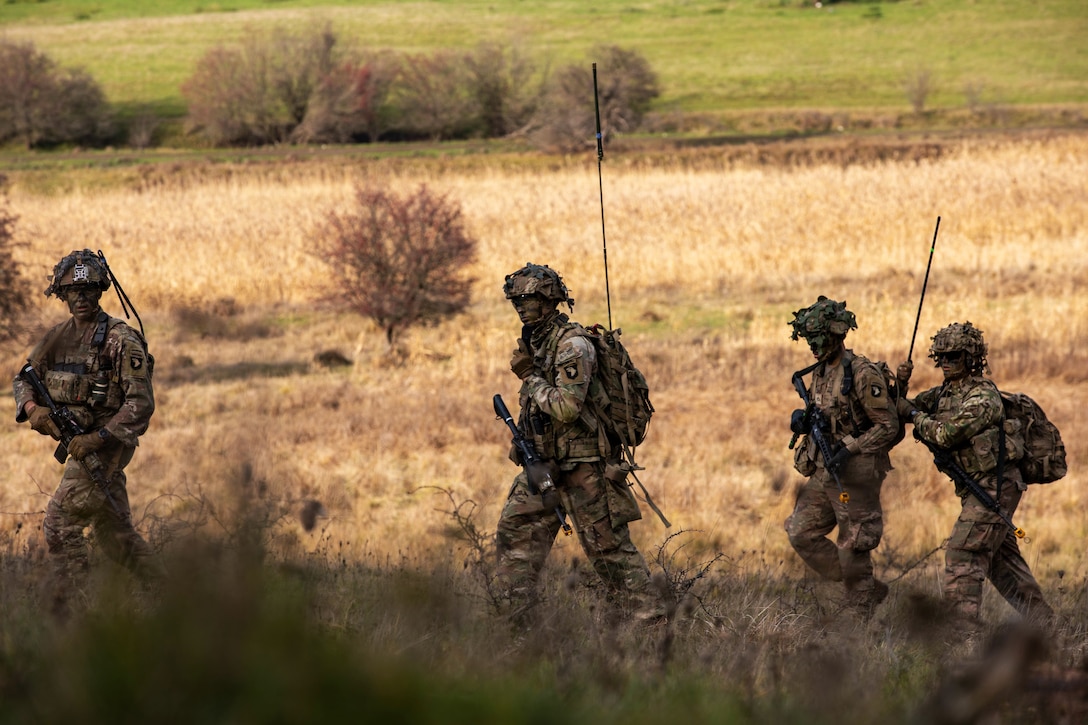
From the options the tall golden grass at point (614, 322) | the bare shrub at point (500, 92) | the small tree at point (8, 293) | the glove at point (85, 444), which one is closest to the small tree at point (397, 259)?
the tall golden grass at point (614, 322)

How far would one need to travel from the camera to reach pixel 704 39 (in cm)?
6925

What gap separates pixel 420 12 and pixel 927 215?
5848cm

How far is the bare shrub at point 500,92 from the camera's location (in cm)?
5006

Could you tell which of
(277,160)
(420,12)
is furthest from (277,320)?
(420,12)

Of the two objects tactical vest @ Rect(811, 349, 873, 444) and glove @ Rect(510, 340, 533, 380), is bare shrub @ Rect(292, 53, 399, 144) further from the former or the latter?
glove @ Rect(510, 340, 533, 380)

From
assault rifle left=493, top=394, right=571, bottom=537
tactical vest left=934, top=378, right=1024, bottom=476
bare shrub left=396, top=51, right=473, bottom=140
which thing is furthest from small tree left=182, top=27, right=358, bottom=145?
tactical vest left=934, top=378, right=1024, bottom=476

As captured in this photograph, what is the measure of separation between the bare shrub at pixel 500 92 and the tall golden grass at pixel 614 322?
17.1 meters

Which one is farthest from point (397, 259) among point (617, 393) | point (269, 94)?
point (269, 94)

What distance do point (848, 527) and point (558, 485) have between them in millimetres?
1866

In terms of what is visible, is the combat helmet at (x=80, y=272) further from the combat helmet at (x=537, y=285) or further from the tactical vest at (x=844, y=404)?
the tactical vest at (x=844, y=404)

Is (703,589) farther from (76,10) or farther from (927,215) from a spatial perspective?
(76,10)

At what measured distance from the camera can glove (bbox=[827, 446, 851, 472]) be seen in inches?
264

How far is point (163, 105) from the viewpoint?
2144 inches

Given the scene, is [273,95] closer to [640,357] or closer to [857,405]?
[640,357]
